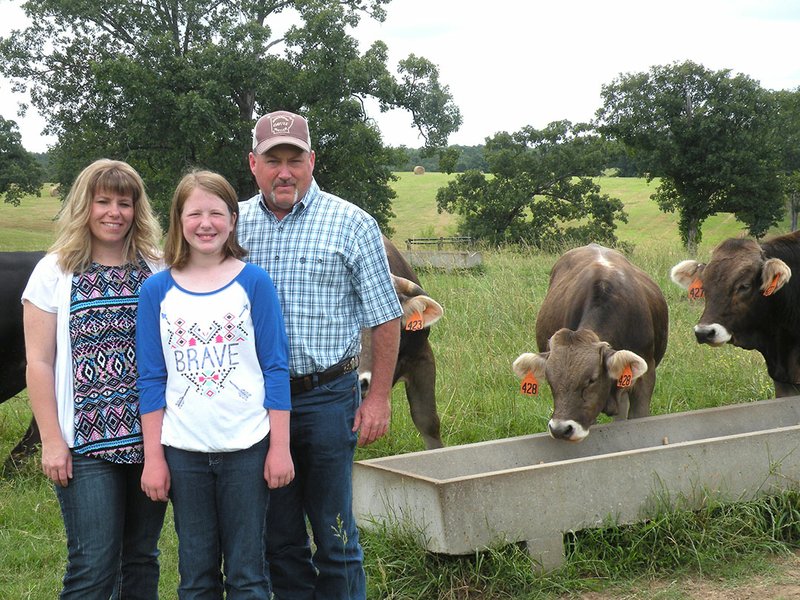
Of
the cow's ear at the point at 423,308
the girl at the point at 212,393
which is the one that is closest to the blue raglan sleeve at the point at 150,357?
the girl at the point at 212,393

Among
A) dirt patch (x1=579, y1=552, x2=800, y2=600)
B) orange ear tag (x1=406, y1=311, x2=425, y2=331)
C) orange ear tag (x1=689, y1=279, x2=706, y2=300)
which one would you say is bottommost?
dirt patch (x1=579, y1=552, x2=800, y2=600)

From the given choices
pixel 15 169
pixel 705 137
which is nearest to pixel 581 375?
pixel 705 137

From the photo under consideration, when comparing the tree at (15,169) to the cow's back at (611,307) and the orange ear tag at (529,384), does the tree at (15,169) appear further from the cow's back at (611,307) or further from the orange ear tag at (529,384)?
the orange ear tag at (529,384)

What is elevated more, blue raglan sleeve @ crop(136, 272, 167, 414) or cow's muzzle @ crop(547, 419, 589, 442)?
blue raglan sleeve @ crop(136, 272, 167, 414)

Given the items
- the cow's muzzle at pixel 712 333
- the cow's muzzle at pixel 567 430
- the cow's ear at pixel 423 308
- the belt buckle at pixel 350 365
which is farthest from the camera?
the cow's muzzle at pixel 712 333

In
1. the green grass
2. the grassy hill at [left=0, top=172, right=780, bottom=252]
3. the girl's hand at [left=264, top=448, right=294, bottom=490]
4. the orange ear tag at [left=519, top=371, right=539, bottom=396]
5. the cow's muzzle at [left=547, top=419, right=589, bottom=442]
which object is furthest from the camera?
the grassy hill at [left=0, top=172, right=780, bottom=252]

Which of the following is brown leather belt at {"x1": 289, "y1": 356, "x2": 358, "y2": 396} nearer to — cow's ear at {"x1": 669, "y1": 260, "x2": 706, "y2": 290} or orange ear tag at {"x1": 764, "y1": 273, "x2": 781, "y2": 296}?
orange ear tag at {"x1": 764, "y1": 273, "x2": 781, "y2": 296}

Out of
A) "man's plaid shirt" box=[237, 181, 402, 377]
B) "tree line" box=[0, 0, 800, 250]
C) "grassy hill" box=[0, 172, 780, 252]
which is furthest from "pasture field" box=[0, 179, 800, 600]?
"grassy hill" box=[0, 172, 780, 252]

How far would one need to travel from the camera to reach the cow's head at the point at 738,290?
22.6ft

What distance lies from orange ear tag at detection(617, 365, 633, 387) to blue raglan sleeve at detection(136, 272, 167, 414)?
3603mm

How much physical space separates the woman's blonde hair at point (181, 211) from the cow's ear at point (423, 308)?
2.78m

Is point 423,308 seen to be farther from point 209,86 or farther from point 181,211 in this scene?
point 209,86

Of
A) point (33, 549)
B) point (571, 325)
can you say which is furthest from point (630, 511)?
point (33, 549)

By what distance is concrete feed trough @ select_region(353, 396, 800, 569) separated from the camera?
4445 millimetres
